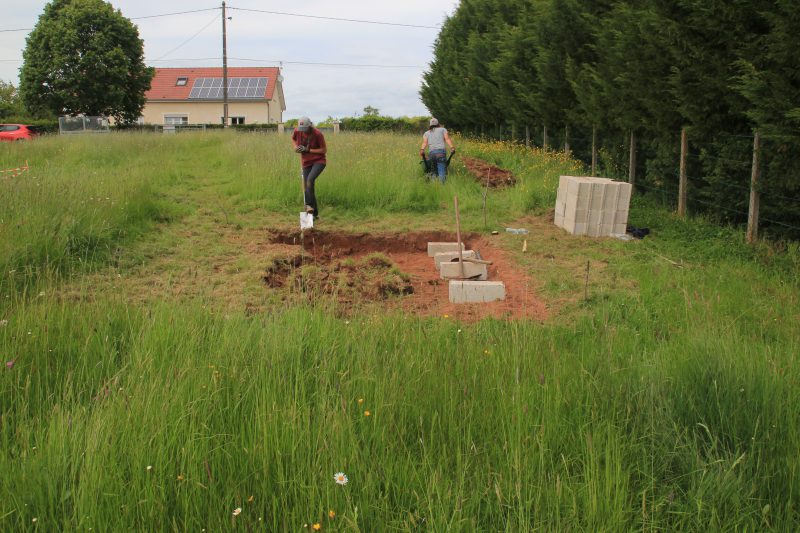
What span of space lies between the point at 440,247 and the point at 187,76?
5823 cm

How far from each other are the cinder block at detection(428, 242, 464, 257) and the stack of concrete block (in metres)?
1.87

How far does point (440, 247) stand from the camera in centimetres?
961

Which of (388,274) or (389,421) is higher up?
(389,421)

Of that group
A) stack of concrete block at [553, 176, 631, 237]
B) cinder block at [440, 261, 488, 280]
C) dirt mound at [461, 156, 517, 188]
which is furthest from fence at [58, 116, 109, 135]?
cinder block at [440, 261, 488, 280]

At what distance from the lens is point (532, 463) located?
257 centimetres

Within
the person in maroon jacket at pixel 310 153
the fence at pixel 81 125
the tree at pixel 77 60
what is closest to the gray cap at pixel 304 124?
the person in maroon jacket at pixel 310 153

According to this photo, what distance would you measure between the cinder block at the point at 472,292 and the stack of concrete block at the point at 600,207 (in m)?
3.56

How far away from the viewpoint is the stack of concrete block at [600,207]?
9.65 metres

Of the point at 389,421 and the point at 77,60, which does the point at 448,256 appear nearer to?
the point at 389,421

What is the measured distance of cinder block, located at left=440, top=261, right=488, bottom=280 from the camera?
7.92 metres

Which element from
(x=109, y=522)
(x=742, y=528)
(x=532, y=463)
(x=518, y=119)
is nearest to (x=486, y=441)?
(x=532, y=463)

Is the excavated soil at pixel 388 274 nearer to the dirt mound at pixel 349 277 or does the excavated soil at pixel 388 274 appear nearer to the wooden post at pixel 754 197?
the dirt mound at pixel 349 277

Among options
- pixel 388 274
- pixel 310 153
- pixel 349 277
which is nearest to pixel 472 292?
pixel 388 274

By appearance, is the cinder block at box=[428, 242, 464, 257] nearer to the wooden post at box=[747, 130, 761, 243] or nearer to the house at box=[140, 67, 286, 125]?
the wooden post at box=[747, 130, 761, 243]
